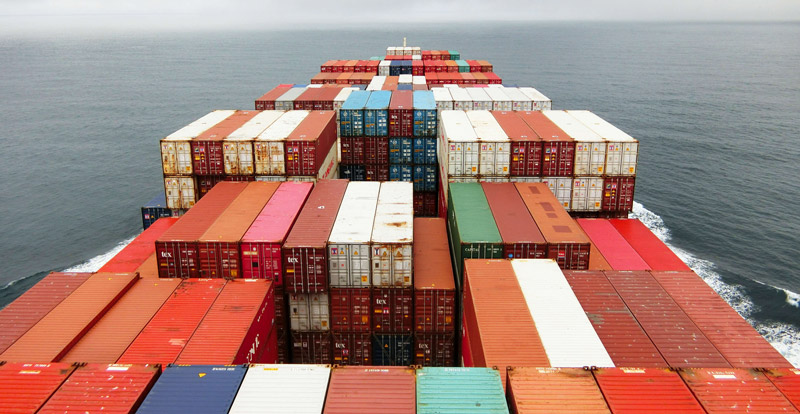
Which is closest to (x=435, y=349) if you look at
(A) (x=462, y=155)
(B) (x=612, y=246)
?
(B) (x=612, y=246)

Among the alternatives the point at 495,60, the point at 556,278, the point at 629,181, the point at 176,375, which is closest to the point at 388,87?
the point at 629,181

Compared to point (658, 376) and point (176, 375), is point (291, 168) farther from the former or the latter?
point (658, 376)

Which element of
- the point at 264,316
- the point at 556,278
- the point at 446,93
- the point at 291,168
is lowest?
the point at 264,316

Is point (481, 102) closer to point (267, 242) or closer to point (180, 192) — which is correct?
point (180, 192)

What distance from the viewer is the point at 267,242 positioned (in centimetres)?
2459

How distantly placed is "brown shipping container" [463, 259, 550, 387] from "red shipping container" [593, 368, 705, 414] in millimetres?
2185

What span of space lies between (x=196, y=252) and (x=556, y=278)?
16902 mm

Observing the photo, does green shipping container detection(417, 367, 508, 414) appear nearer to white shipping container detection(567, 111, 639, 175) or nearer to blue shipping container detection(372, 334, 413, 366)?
blue shipping container detection(372, 334, 413, 366)

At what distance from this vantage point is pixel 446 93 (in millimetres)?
56125

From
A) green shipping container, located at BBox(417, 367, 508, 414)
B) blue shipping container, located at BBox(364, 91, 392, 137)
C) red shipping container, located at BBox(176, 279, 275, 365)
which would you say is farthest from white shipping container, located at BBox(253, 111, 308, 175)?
green shipping container, located at BBox(417, 367, 508, 414)

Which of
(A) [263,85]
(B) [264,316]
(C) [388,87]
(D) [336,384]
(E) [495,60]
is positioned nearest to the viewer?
(D) [336,384]

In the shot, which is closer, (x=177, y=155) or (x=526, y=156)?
(x=177, y=155)

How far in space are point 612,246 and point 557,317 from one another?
44.6ft

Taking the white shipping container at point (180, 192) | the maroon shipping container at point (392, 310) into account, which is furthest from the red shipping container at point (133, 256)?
the maroon shipping container at point (392, 310)
